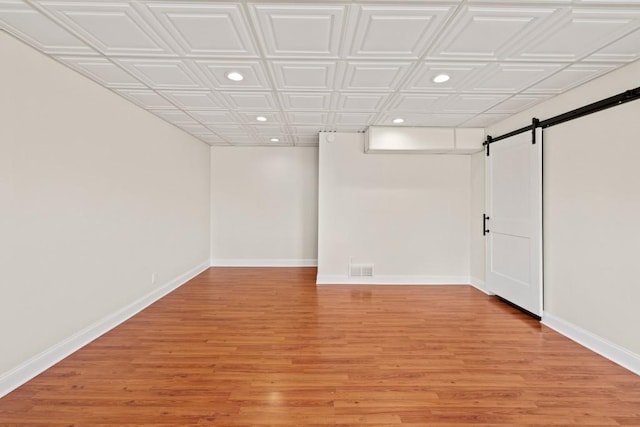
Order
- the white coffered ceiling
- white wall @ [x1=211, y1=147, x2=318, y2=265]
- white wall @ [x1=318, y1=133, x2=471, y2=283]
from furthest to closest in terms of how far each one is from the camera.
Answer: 1. white wall @ [x1=211, y1=147, x2=318, y2=265]
2. white wall @ [x1=318, y1=133, x2=471, y2=283]
3. the white coffered ceiling

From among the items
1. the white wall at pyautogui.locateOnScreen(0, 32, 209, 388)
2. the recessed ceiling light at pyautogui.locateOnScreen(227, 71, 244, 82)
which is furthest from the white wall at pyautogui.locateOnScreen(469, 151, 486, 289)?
the white wall at pyautogui.locateOnScreen(0, 32, 209, 388)

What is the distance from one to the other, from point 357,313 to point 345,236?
5.34ft

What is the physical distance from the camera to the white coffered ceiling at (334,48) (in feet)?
6.03

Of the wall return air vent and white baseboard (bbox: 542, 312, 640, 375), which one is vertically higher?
the wall return air vent

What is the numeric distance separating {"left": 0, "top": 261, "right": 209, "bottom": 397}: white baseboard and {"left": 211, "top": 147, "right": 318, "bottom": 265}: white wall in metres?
2.24

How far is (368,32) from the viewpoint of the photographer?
6.77ft

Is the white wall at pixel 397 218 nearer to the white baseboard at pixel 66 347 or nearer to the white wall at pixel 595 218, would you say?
the white wall at pixel 595 218

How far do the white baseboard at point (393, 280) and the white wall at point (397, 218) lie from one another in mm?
17

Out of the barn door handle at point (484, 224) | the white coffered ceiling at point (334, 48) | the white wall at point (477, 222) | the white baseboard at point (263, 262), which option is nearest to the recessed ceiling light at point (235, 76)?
the white coffered ceiling at point (334, 48)

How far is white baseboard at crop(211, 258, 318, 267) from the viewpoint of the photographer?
6281 millimetres

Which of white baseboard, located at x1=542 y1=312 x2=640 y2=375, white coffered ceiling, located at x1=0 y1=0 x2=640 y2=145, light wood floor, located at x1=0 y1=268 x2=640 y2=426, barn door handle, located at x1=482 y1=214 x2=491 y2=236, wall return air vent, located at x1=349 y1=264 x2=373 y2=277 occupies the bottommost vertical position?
light wood floor, located at x1=0 y1=268 x2=640 y2=426

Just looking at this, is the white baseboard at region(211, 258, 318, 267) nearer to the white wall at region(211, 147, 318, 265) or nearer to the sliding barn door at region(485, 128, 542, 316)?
the white wall at region(211, 147, 318, 265)

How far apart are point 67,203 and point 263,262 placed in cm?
404

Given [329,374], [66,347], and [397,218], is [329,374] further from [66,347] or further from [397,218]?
[397,218]
